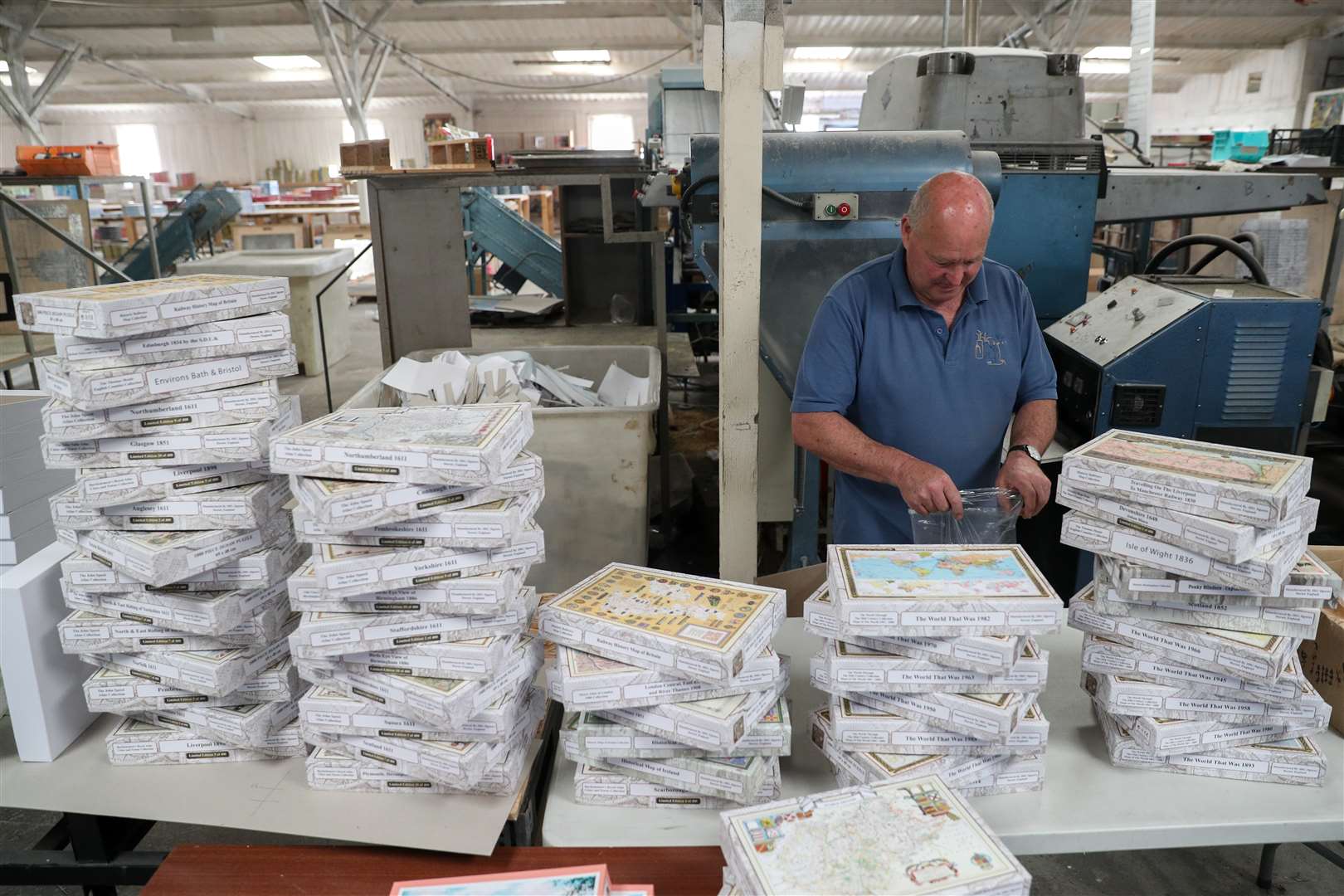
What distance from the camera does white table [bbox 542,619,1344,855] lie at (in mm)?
1283

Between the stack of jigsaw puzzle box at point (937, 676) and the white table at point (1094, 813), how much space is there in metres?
0.07

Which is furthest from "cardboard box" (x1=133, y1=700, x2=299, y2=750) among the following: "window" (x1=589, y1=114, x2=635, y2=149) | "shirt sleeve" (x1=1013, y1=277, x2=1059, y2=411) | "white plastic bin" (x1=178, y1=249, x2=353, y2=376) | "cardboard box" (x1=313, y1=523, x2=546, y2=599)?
"window" (x1=589, y1=114, x2=635, y2=149)

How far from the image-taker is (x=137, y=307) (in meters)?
1.47

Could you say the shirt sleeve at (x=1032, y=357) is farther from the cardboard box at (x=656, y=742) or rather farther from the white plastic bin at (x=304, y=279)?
the white plastic bin at (x=304, y=279)

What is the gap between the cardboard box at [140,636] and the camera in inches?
60.1

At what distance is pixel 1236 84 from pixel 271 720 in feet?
56.6

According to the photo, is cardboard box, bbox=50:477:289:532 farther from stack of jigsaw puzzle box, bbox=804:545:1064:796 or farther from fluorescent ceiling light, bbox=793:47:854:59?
fluorescent ceiling light, bbox=793:47:854:59

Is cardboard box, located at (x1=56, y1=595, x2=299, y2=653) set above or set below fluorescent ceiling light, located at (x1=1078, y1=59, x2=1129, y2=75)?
below

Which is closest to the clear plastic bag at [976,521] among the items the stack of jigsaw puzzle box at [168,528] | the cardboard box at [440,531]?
the cardboard box at [440,531]

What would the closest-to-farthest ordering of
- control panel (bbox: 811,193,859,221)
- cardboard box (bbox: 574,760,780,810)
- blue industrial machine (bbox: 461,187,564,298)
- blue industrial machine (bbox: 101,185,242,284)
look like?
cardboard box (bbox: 574,760,780,810) → control panel (bbox: 811,193,859,221) → blue industrial machine (bbox: 461,187,564,298) → blue industrial machine (bbox: 101,185,242,284)

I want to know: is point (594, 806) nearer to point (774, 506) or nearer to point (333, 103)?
point (774, 506)

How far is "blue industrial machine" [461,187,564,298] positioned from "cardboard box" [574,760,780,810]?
5189 millimetres

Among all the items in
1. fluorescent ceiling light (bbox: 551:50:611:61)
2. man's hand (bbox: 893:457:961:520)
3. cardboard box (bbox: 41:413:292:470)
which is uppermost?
fluorescent ceiling light (bbox: 551:50:611:61)

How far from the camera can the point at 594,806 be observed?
1360mm
